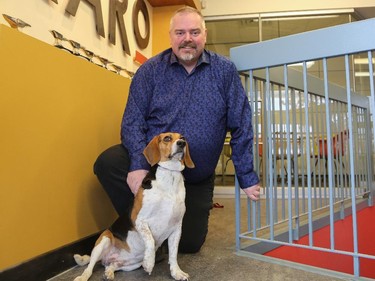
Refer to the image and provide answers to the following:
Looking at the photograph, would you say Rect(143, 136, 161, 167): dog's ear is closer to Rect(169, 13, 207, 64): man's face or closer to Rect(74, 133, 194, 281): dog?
Rect(74, 133, 194, 281): dog

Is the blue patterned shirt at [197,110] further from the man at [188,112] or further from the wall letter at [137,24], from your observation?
the wall letter at [137,24]

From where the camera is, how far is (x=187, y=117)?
5.59ft

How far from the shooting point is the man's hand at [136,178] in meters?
1.56

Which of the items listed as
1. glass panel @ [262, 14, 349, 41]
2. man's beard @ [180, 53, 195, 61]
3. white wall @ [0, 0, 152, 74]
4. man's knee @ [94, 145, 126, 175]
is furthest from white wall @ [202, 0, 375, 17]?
man's knee @ [94, 145, 126, 175]

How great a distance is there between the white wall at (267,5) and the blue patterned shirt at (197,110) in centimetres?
341

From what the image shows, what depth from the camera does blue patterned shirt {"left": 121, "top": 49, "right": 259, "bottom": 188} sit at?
1.71 m

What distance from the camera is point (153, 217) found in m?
1.43

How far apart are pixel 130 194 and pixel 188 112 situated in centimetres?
52

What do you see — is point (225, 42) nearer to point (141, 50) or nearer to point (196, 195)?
point (141, 50)

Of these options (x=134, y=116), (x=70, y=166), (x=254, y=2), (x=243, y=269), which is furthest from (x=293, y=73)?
(x=254, y=2)

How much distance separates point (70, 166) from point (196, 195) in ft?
2.33

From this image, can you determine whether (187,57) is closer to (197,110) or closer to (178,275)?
(197,110)

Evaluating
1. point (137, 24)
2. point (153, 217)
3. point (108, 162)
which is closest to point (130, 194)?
point (108, 162)

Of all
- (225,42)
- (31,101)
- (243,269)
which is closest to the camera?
(31,101)
